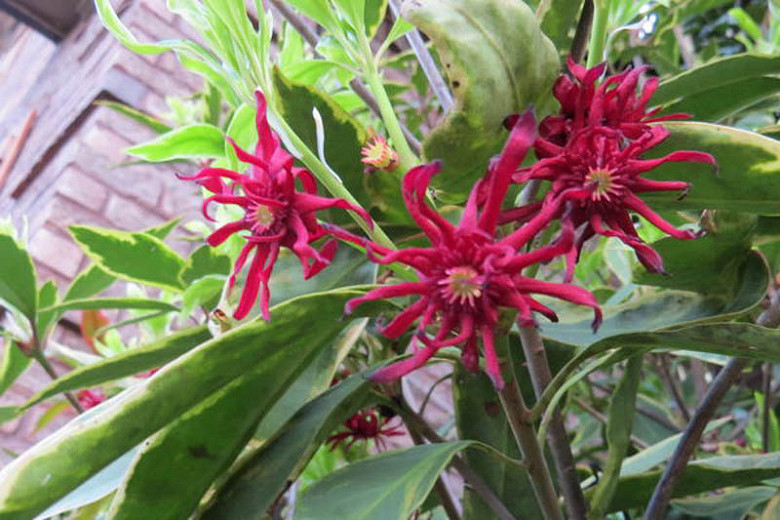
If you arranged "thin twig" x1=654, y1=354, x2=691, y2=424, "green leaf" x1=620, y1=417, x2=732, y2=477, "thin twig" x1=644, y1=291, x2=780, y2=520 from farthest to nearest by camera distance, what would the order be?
"thin twig" x1=654, y1=354, x2=691, y2=424 < "green leaf" x1=620, y1=417, x2=732, y2=477 < "thin twig" x1=644, y1=291, x2=780, y2=520

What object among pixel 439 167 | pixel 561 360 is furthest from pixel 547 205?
pixel 561 360

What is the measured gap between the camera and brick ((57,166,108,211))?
82.1 inches

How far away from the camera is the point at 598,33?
0.56m

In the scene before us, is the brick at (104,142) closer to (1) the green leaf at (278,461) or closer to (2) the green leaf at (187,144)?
(2) the green leaf at (187,144)

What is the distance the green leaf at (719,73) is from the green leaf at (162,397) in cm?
28

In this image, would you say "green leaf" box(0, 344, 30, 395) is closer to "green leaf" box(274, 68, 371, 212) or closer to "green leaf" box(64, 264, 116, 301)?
"green leaf" box(64, 264, 116, 301)

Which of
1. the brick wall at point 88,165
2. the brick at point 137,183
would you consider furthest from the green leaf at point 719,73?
the brick at point 137,183

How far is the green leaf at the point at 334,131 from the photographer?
0.56 meters

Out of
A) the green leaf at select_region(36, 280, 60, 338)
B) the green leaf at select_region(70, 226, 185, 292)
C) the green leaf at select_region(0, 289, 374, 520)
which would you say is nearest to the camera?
the green leaf at select_region(0, 289, 374, 520)

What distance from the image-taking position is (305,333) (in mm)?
474

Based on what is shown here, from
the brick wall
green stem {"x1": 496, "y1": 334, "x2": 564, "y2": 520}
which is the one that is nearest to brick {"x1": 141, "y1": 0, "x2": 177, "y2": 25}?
the brick wall

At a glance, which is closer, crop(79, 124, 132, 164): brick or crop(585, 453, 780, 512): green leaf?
crop(585, 453, 780, 512): green leaf

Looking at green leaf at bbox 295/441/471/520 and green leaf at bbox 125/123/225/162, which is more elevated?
green leaf at bbox 125/123/225/162

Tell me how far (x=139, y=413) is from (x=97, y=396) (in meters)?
0.88
